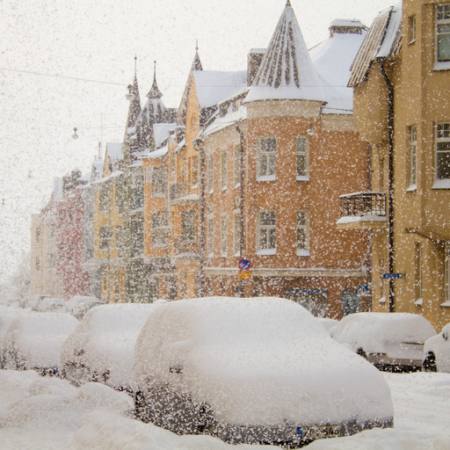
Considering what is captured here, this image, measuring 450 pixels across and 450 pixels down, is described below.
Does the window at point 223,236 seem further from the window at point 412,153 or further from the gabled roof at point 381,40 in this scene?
the window at point 412,153

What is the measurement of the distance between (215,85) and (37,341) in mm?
33704

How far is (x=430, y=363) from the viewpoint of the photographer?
19.8m

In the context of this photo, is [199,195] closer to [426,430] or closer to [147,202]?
[147,202]

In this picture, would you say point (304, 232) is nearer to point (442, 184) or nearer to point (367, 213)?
point (367, 213)

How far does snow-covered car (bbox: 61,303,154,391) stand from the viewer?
47.6 feet

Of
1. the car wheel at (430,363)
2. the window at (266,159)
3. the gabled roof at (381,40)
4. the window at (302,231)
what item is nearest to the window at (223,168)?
the window at (266,159)

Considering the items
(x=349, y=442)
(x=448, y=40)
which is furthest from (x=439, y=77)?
(x=349, y=442)

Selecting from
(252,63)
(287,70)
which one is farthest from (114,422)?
(252,63)

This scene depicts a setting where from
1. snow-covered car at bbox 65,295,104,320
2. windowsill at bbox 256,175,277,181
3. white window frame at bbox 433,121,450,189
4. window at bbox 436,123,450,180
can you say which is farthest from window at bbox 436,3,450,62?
snow-covered car at bbox 65,295,104,320

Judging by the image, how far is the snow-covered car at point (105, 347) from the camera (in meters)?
14.5

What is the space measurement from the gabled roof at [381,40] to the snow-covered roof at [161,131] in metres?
30.6

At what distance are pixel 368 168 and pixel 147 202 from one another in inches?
929

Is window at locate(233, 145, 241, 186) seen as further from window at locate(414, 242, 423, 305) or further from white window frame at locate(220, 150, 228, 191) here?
window at locate(414, 242, 423, 305)

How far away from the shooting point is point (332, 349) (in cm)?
1054
